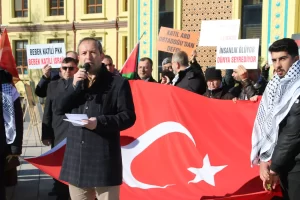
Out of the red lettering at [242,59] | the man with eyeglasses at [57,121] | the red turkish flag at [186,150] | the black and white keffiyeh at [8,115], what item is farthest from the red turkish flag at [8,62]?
the red lettering at [242,59]

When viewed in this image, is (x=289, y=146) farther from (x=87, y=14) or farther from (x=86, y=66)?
(x=87, y=14)

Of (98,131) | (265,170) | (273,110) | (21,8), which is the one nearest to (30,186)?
(98,131)

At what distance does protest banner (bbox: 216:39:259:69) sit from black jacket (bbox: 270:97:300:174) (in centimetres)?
410

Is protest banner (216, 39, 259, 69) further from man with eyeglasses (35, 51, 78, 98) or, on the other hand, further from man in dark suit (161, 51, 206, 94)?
man with eyeglasses (35, 51, 78, 98)

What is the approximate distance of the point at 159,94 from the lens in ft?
18.5

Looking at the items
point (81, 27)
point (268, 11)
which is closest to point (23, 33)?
point (81, 27)

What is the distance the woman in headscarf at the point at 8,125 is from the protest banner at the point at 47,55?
4.27 meters

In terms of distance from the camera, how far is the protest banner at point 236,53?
24.2ft

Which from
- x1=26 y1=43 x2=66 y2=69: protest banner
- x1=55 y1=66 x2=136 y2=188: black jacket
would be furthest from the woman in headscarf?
x1=26 y1=43 x2=66 y2=69: protest banner

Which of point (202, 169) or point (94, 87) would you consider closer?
point (94, 87)

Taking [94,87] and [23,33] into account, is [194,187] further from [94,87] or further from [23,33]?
[23,33]

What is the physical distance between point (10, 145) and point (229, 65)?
4.24m

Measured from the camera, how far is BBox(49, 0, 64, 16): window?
26.5 meters

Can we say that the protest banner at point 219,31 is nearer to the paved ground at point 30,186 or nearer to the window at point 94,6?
the paved ground at point 30,186
